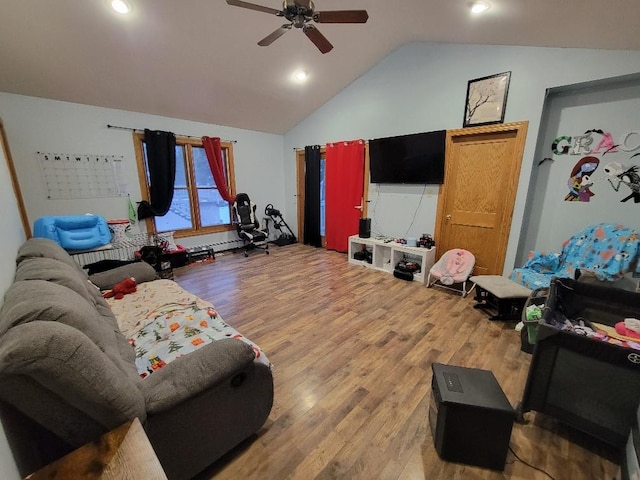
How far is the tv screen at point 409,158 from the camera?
3.66 meters

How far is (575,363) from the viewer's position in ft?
4.48

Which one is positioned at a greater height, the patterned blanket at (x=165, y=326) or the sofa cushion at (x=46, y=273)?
the sofa cushion at (x=46, y=273)

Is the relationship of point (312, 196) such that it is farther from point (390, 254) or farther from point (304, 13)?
point (304, 13)

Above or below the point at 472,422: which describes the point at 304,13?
above

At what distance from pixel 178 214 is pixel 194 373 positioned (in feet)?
14.2

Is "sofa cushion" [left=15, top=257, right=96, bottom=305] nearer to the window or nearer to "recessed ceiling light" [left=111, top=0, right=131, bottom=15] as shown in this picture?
"recessed ceiling light" [left=111, top=0, right=131, bottom=15]

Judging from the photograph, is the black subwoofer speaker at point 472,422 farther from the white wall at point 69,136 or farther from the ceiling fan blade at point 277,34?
the white wall at point 69,136

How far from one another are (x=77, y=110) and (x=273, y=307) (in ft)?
12.4

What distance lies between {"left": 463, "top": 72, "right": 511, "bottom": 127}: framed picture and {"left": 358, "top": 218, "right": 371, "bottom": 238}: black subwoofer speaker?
6.21 feet

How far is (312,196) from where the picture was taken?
5.47 meters

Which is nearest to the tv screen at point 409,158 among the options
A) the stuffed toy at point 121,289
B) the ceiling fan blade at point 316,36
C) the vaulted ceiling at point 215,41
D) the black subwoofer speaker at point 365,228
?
the black subwoofer speaker at point 365,228

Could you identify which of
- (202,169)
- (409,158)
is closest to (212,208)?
(202,169)

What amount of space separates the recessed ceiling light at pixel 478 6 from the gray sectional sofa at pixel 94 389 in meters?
3.34

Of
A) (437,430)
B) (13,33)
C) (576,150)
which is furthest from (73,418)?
(576,150)
